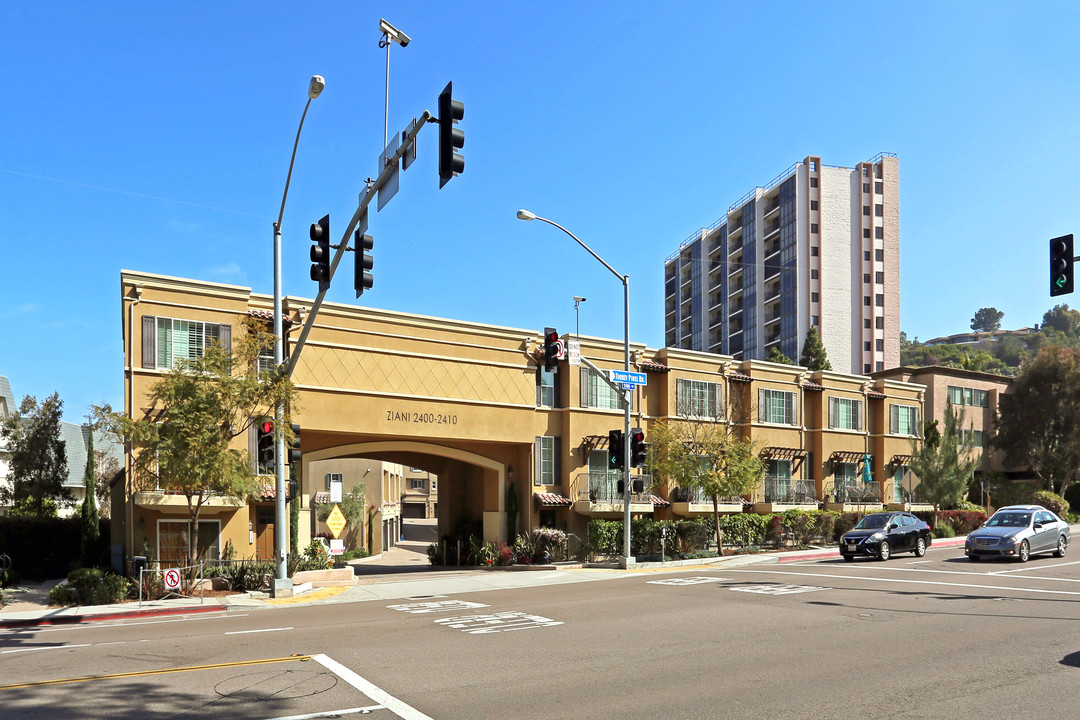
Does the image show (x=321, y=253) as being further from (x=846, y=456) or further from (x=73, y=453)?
(x=73, y=453)

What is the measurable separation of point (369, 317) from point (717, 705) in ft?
76.0

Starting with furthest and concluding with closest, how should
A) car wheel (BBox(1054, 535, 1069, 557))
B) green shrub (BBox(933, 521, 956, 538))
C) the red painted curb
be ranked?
1. green shrub (BBox(933, 521, 956, 538))
2. the red painted curb
3. car wheel (BBox(1054, 535, 1069, 557))

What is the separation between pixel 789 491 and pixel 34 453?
33.7 metres

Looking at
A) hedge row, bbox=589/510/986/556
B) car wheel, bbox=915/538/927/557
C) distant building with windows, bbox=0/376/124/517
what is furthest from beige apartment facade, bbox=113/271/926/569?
distant building with windows, bbox=0/376/124/517

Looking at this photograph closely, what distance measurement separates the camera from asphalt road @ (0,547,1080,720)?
9.34m

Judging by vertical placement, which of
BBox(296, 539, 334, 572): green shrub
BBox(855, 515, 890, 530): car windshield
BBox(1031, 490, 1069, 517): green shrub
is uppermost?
BBox(855, 515, 890, 530): car windshield

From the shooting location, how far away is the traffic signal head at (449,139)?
11219 millimetres

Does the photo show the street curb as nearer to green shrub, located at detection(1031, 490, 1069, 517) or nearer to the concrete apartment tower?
green shrub, located at detection(1031, 490, 1069, 517)

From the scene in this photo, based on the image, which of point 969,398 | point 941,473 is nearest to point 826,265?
point 969,398

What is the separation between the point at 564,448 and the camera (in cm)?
3500

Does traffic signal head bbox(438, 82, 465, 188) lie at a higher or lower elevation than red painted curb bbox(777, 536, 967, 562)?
higher

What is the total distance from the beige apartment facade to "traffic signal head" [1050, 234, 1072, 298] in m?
13.7

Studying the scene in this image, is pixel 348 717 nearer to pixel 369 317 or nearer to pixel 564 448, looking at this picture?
pixel 369 317

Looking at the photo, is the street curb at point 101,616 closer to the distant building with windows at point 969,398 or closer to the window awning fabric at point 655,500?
the window awning fabric at point 655,500
